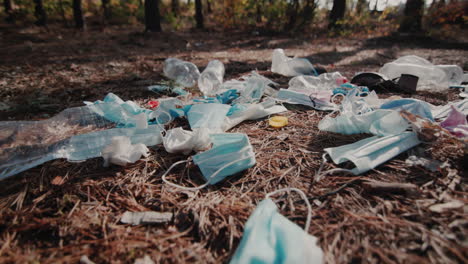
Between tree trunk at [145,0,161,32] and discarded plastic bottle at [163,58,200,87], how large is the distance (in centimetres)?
560

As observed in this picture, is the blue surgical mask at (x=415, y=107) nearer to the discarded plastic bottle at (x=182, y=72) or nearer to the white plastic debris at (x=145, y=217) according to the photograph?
the white plastic debris at (x=145, y=217)

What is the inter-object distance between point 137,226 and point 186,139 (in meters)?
0.61

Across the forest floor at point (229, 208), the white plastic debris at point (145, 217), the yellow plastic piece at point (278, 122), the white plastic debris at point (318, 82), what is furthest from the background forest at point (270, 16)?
the white plastic debris at point (145, 217)

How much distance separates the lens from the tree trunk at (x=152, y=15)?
7656mm

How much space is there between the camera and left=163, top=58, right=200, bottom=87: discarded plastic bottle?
3244 millimetres

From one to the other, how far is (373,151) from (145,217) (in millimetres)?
1333

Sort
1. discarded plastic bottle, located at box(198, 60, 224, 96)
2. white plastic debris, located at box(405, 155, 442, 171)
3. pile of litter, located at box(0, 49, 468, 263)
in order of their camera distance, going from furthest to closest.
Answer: discarded plastic bottle, located at box(198, 60, 224, 96) → white plastic debris, located at box(405, 155, 442, 171) → pile of litter, located at box(0, 49, 468, 263)

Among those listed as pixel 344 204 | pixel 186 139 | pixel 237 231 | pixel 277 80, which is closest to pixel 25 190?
pixel 186 139

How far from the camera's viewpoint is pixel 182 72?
3334 millimetres

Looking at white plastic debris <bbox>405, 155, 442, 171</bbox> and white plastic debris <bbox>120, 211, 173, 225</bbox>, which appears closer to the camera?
white plastic debris <bbox>120, 211, 173, 225</bbox>

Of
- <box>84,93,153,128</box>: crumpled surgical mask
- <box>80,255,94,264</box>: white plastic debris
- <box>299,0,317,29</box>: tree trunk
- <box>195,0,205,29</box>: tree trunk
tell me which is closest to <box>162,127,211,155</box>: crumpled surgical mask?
<box>84,93,153,128</box>: crumpled surgical mask

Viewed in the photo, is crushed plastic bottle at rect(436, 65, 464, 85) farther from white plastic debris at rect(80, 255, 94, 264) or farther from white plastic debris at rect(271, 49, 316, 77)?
white plastic debris at rect(80, 255, 94, 264)

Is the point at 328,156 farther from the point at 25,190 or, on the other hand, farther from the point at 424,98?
the point at 424,98

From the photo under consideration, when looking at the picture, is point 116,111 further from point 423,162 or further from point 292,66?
point 292,66
